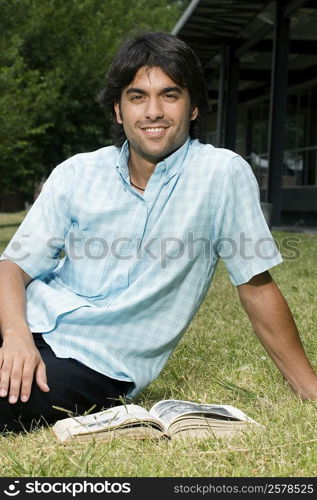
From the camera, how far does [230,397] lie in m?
3.81

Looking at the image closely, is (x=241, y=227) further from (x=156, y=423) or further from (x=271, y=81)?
(x=271, y=81)

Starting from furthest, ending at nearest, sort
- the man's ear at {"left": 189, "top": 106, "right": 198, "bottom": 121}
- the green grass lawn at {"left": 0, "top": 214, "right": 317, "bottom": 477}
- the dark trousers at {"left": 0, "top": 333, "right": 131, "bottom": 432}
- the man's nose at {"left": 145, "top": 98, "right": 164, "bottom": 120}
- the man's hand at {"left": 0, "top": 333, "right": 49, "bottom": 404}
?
the man's ear at {"left": 189, "top": 106, "right": 198, "bottom": 121} → the man's nose at {"left": 145, "top": 98, "right": 164, "bottom": 120} → the dark trousers at {"left": 0, "top": 333, "right": 131, "bottom": 432} → the man's hand at {"left": 0, "top": 333, "right": 49, "bottom": 404} → the green grass lawn at {"left": 0, "top": 214, "right": 317, "bottom": 477}

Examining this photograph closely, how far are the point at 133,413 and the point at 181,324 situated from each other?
0.58 meters

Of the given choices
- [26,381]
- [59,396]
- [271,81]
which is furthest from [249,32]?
[26,381]

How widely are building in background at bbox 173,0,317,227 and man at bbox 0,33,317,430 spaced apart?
43.6 ft

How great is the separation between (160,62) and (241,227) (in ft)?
2.50

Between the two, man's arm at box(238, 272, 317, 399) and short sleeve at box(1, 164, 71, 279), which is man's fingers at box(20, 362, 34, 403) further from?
man's arm at box(238, 272, 317, 399)

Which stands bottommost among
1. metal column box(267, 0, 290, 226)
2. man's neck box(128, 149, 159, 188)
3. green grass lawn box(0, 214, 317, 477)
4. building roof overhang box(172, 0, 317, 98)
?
green grass lawn box(0, 214, 317, 477)

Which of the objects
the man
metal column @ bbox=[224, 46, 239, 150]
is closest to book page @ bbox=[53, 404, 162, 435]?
the man

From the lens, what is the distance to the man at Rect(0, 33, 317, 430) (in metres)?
3.41

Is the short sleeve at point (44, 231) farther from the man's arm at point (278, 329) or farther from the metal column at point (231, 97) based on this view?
the metal column at point (231, 97)

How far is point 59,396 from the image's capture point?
10.8ft
